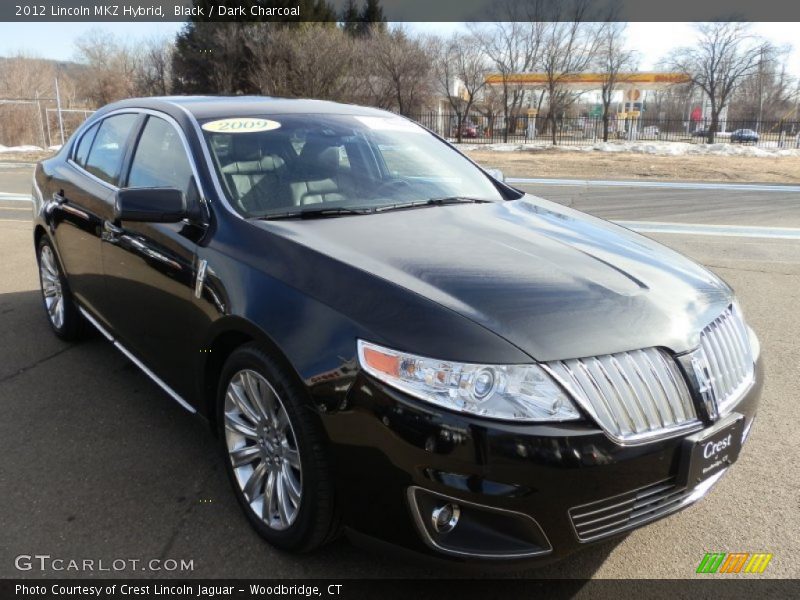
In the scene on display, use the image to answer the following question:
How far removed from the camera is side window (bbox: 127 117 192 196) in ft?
10.5

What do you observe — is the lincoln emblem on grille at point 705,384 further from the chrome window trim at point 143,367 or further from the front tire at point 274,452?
the chrome window trim at point 143,367

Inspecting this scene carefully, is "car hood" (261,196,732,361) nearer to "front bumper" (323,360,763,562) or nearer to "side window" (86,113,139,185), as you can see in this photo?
"front bumper" (323,360,763,562)

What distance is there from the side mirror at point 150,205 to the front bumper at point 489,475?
4.30ft

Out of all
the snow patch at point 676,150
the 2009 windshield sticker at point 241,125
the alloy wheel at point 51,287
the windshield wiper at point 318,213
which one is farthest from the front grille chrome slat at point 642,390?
the snow patch at point 676,150

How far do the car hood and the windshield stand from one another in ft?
0.76

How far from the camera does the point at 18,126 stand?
105 ft

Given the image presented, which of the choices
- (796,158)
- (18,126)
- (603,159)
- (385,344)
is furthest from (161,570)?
(18,126)

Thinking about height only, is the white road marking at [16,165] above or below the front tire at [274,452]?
above

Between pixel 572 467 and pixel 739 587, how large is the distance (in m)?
1.02

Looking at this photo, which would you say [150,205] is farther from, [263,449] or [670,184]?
[670,184]

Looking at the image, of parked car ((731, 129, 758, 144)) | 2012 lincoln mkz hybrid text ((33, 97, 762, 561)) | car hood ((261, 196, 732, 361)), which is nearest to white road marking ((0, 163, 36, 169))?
2012 lincoln mkz hybrid text ((33, 97, 762, 561))

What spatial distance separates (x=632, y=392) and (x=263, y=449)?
1392mm

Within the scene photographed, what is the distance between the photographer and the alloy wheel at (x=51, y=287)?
4.77 metres

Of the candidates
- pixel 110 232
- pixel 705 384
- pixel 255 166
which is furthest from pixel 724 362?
pixel 110 232
